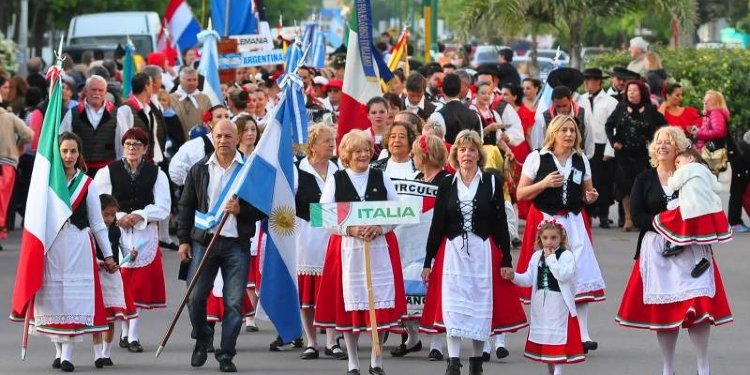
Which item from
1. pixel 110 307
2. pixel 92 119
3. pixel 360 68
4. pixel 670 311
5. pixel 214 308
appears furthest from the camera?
pixel 92 119

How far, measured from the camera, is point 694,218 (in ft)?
34.2

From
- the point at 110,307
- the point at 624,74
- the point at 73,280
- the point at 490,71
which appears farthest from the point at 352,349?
the point at 624,74

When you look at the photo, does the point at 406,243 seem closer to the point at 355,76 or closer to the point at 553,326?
the point at 553,326

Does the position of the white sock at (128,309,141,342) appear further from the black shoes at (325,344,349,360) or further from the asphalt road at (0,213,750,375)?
the black shoes at (325,344,349,360)

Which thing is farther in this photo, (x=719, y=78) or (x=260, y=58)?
(x=719, y=78)

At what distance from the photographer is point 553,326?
33.9ft

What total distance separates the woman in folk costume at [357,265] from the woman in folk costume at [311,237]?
68cm

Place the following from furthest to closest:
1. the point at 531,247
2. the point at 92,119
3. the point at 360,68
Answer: the point at 92,119
the point at 360,68
the point at 531,247

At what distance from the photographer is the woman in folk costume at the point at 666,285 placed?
10484 mm

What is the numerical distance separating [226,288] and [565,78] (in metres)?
7.65

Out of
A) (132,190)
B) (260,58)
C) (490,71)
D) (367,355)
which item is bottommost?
(367,355)

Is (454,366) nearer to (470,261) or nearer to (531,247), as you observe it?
(470,261)

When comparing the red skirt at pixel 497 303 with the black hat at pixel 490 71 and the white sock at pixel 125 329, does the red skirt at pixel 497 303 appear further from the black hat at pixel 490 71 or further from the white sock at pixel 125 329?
the black hat at pixel 490 71

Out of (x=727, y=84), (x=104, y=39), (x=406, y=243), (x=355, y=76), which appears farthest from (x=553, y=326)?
(x=104, y=39)
